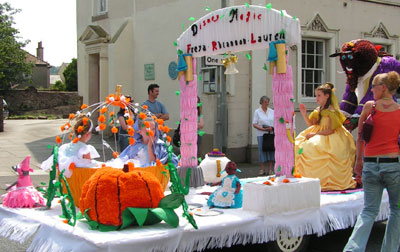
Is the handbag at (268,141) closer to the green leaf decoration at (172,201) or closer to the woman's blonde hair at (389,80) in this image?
the woman's blonde hair at (389,80)

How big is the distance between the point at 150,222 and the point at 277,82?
6.45ft

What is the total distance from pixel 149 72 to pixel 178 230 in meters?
10.7

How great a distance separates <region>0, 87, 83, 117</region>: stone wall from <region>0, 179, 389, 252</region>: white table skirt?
87.7 ft

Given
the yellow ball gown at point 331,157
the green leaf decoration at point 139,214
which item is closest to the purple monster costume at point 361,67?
the yellow ball gown at point 331,157

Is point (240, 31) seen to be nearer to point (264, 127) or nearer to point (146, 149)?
point (146, 149)

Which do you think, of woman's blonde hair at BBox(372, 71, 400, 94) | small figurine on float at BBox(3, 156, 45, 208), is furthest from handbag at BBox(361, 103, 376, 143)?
small figurine on float at BBox(3, 156, 45, 208)

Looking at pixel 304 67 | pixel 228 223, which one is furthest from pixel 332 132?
pixel 304 67

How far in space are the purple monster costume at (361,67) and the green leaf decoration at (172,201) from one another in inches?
128

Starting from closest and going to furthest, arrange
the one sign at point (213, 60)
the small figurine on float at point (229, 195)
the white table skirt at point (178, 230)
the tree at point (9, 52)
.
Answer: the white table skirt at point (178, 230) → the small figurine on float at point (229, 195) → the one sign at point (213, 60) → the tree at point (9, 52)

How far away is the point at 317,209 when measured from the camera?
5.31 m

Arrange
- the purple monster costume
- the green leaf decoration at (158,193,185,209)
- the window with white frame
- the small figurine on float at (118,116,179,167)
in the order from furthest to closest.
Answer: the window with white frame, the purple monster costume, the small figurine on float at (118,116,179,167), the green leaf decoration at (158,193,185,209)

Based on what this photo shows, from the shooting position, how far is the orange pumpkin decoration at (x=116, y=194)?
4359 millimetres

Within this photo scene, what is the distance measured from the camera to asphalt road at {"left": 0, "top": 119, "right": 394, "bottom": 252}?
18.7ft

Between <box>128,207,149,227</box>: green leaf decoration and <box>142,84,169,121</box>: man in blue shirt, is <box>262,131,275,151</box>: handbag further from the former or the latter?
<box>128,207,149,227</box>: green leaf decoration
